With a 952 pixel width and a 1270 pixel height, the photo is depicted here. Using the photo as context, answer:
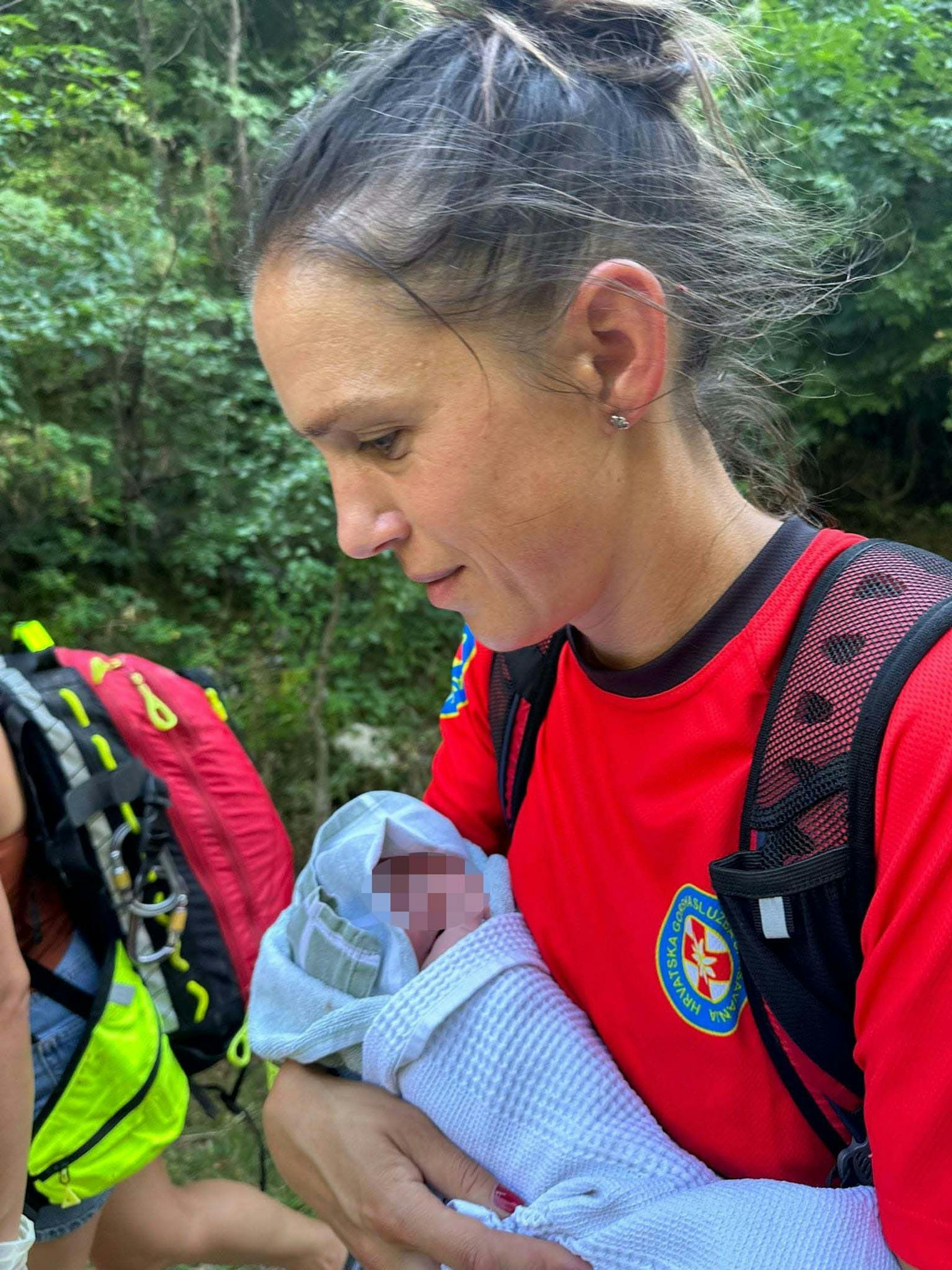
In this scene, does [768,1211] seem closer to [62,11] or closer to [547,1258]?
[547,1258]

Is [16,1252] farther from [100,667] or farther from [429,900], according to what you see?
[100,667]

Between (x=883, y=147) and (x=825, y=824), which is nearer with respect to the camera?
(x=825, y=824)

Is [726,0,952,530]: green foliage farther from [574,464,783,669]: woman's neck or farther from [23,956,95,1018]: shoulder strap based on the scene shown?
[23,956,95,1018]: shoulder strap

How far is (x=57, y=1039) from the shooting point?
6.82ft

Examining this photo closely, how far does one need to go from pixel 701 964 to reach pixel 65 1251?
184 cm

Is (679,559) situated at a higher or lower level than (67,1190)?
higher

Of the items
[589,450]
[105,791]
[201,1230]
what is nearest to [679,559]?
[589,450]

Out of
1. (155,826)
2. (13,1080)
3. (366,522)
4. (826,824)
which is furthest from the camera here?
(155,826)

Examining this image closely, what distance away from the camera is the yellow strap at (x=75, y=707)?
2061 millimetres

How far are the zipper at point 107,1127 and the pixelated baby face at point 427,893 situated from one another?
94 centimetres

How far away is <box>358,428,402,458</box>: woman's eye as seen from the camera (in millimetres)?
1081

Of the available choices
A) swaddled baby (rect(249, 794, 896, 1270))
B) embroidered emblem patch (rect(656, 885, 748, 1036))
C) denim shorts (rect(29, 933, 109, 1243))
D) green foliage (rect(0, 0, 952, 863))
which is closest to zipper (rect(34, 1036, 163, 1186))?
denim shorts (rect(29, 933, 109, 1243))

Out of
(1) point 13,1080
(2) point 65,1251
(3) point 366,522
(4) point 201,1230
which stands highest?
(3) point 366,522

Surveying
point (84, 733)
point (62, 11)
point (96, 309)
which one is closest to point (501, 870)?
point (84, 733)
